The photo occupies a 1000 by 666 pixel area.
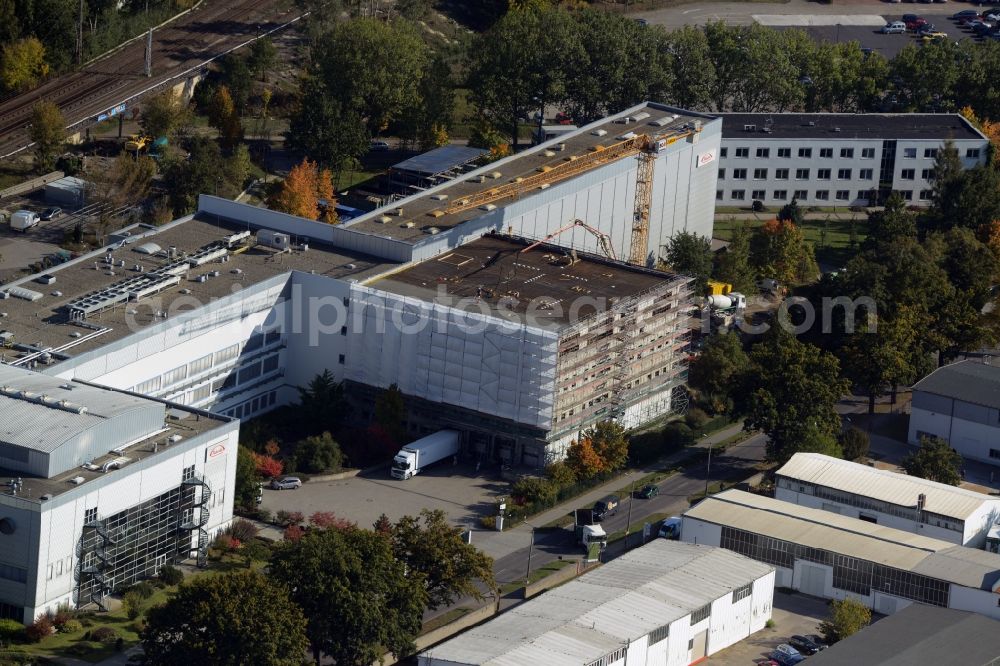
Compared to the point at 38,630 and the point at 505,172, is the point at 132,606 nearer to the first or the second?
the point at 38,630

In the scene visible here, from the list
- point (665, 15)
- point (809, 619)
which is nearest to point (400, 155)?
point (665, 15)

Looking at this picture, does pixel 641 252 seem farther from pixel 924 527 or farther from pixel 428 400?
pixel 924 527

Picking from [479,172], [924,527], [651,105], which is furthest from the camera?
[651,105]

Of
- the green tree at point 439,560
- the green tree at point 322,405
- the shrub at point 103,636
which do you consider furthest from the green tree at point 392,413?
the shrub at point 103,636

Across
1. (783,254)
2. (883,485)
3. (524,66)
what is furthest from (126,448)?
(524,66)

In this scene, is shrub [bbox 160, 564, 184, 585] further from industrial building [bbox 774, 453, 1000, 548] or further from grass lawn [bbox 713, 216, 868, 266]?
grass lawn [bbox 713, 216, 868, 266]

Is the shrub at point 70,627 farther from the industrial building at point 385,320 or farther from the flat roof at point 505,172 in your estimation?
the flat roof at point 505,172

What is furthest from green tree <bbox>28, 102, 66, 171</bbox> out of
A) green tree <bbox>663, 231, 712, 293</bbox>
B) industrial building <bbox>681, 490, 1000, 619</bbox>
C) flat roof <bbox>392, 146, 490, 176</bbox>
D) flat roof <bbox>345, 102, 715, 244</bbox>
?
industrial building <bbox>681, 490, 1000, 619</bbox>
